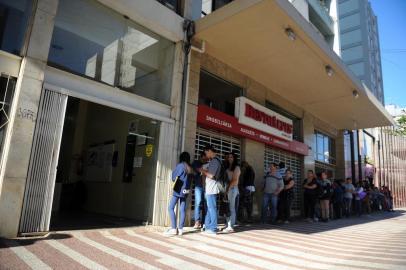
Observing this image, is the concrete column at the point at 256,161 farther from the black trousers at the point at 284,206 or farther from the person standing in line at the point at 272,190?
the person standing in line at the point at 272,190

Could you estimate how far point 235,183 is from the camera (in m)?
7.34

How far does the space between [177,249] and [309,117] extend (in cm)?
1113

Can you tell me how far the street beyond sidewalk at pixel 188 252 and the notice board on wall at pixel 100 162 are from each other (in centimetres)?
346

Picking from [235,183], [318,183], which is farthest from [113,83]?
[318,183]

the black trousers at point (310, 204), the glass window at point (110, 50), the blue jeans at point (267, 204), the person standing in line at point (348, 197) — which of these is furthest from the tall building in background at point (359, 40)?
the glass window at point (110, 50)

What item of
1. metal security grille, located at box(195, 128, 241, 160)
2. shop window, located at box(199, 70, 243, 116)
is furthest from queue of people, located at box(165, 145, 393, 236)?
shop window, located at box(199, 70, 243, 116)

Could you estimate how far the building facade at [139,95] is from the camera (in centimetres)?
518

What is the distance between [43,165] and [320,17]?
1791cm

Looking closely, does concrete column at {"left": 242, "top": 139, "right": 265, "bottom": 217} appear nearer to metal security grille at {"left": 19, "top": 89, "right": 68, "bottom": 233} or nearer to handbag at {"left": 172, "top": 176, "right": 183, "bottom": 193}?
handbag at {"left": 172, "top": 176, "right": 183, "bottom": 193}

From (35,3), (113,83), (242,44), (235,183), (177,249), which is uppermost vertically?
(242,44)

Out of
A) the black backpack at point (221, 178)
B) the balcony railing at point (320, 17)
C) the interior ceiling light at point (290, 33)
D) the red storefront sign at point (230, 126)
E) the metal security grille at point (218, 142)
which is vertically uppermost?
the balcony railing at point (320, 17)

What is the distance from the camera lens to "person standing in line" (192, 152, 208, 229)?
275 inches

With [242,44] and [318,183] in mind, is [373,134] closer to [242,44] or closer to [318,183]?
[318,183]

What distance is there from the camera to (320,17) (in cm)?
1831
